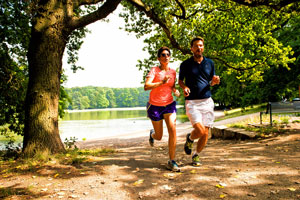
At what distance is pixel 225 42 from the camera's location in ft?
39.9

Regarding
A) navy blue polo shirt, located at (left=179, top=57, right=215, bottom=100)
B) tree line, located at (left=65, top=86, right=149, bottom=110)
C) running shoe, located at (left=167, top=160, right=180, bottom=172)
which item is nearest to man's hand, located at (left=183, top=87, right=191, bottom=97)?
navy blue polo shirt, located at (left=179, top=57, right=215, bottom=100)

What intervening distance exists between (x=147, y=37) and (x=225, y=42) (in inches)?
161

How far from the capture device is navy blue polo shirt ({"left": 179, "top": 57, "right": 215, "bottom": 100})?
4.18 metres

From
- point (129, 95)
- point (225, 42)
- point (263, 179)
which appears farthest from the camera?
point (129, 95)

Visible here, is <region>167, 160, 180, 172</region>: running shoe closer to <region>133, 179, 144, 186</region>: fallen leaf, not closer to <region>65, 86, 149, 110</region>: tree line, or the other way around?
<region>133, 179, 144, 186</region>: fallen leaf

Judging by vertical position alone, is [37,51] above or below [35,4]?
below

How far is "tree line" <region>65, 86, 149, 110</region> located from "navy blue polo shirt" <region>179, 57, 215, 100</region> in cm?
16165

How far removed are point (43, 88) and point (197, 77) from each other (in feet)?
11.7

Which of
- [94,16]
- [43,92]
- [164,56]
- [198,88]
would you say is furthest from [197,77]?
[43,92]

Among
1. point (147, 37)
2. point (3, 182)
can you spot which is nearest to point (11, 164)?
point (3, 182)

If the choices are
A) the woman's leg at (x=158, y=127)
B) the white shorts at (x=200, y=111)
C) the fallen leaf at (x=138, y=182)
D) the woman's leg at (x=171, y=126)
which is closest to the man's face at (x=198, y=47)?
the white shorts at (x=200, y=111)

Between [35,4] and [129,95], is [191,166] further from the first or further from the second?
[129,95]

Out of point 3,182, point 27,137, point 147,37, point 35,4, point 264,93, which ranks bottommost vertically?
point 3,182

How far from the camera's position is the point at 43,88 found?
5.49 m
